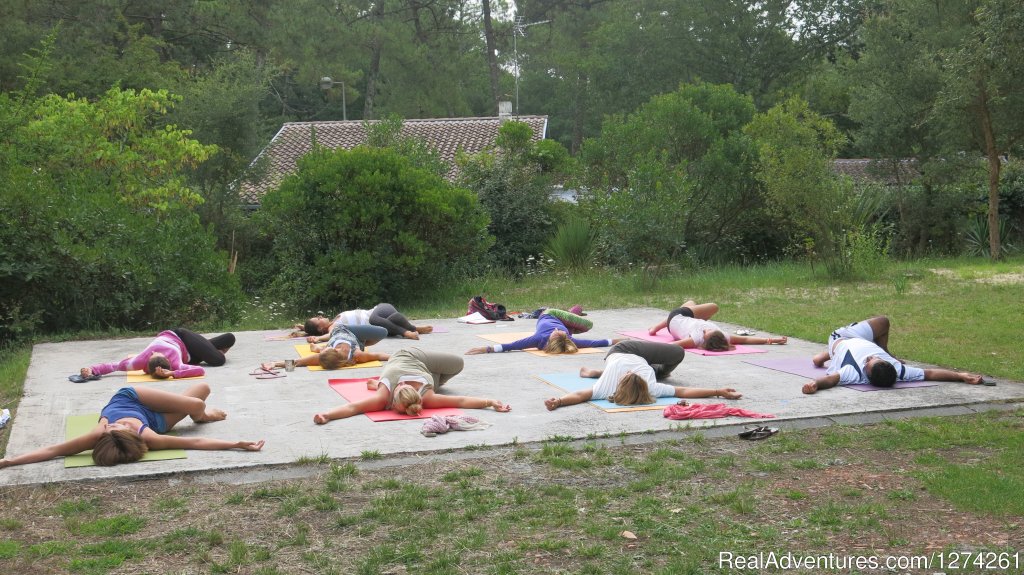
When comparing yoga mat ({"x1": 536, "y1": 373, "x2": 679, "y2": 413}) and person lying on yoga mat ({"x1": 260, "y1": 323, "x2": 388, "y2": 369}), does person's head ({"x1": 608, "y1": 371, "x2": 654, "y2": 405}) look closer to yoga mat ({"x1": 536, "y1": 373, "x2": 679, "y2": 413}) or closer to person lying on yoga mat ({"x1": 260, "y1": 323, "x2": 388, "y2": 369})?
yoga mat ({"x1": 536, "y1": 373, "x2": 679, "y2": 413})

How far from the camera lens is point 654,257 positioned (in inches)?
672

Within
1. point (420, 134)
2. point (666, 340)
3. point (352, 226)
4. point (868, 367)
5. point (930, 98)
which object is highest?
point (930, 98)

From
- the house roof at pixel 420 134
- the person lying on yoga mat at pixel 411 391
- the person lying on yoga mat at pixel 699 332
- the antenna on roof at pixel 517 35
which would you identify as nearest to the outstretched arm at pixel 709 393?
the person lying on yoga mat at pixel 411 391

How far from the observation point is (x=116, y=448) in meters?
5.45

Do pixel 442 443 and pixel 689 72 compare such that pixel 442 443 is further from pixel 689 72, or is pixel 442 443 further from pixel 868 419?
pixel 689 72

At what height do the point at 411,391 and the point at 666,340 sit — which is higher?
the point at 411,391

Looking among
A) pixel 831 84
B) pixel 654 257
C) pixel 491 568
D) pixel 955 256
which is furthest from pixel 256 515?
pixel 831 84

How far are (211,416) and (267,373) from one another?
2005 millimetres

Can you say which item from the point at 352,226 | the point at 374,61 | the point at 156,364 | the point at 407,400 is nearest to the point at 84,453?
the point at 407,400

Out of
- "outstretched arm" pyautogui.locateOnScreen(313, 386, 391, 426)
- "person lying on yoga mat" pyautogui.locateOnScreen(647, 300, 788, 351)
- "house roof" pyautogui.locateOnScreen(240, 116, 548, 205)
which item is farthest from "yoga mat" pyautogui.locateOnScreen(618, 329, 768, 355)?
"house roof" pyautogui.locateOnScreen(240, 116, 548, 205)

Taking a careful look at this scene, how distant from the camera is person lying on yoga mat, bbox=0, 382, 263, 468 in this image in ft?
17.9

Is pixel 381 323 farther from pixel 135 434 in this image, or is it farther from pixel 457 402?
pixel 135 434

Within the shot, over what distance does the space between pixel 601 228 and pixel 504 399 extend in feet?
37.3

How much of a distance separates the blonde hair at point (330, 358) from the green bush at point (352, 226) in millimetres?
6084
